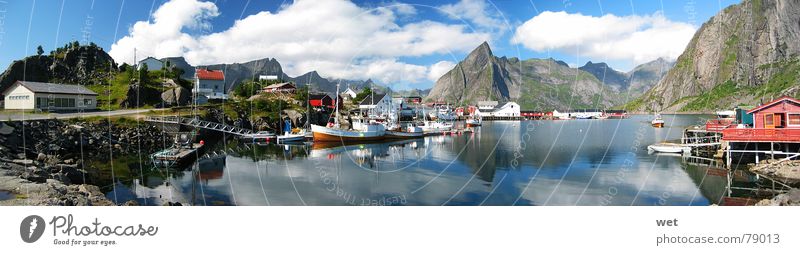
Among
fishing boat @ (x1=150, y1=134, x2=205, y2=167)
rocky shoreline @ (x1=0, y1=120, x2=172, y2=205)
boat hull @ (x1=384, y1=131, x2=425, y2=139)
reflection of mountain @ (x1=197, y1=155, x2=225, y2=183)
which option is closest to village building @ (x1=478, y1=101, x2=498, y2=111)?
boat hull @ (x1=384, y1=131, x2=425, y2=139)

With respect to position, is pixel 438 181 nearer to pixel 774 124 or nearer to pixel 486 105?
pixel 774 124

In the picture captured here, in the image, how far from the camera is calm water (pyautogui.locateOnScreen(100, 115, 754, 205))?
9.12 meters

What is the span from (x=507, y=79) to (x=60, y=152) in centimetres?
5404

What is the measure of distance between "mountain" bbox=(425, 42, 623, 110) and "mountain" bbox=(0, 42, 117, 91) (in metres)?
16.0

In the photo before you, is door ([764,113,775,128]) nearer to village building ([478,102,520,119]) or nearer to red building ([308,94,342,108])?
red building ([308,94,342,108])

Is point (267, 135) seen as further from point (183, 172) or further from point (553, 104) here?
point (553, 104)

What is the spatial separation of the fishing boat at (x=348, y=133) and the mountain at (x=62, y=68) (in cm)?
1076

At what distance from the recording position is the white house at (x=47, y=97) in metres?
16.5

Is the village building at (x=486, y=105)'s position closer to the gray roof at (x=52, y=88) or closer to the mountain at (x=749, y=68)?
the mountain at (x=749, y=68)

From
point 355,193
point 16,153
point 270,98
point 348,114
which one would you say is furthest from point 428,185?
point 348,114

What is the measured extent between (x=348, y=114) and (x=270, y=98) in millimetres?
6934

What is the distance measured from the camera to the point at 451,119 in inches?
2028
